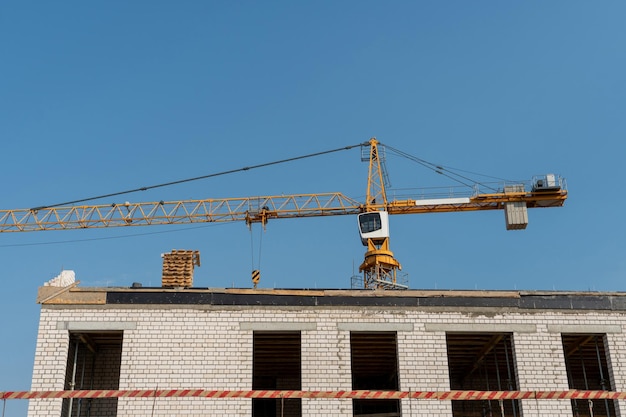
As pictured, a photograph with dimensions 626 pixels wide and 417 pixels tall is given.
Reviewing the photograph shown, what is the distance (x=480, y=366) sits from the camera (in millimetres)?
25797

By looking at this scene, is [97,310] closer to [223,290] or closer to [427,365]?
[223,290]

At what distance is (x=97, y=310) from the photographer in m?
20.6

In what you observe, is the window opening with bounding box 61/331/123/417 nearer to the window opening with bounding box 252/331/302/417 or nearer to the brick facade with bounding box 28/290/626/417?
the brick facade with bounding box 28/290/626/417

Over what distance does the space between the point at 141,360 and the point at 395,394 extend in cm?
734

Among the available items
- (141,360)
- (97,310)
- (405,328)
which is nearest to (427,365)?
(405,328)

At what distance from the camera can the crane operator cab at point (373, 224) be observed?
56.4m

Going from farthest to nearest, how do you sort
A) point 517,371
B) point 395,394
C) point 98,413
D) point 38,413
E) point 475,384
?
point 475,384 → point 98,413 → point 517,371 → point 38,413 → point 395,394

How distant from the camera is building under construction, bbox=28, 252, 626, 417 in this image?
64.7 ft

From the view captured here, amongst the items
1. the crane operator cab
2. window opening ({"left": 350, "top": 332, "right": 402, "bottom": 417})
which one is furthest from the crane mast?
window opening ({"left": 350, "top": 332, "right": 402, "bottom": 417})

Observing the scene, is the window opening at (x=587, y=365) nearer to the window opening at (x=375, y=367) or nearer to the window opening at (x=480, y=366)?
the window opening at (x=480, y=366)

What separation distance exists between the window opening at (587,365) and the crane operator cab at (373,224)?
29.4 m

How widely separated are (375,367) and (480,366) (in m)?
3.78

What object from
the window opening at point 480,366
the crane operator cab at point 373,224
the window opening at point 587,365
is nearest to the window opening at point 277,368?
the window opening at point 480,366

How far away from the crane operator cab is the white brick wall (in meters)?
35.0
